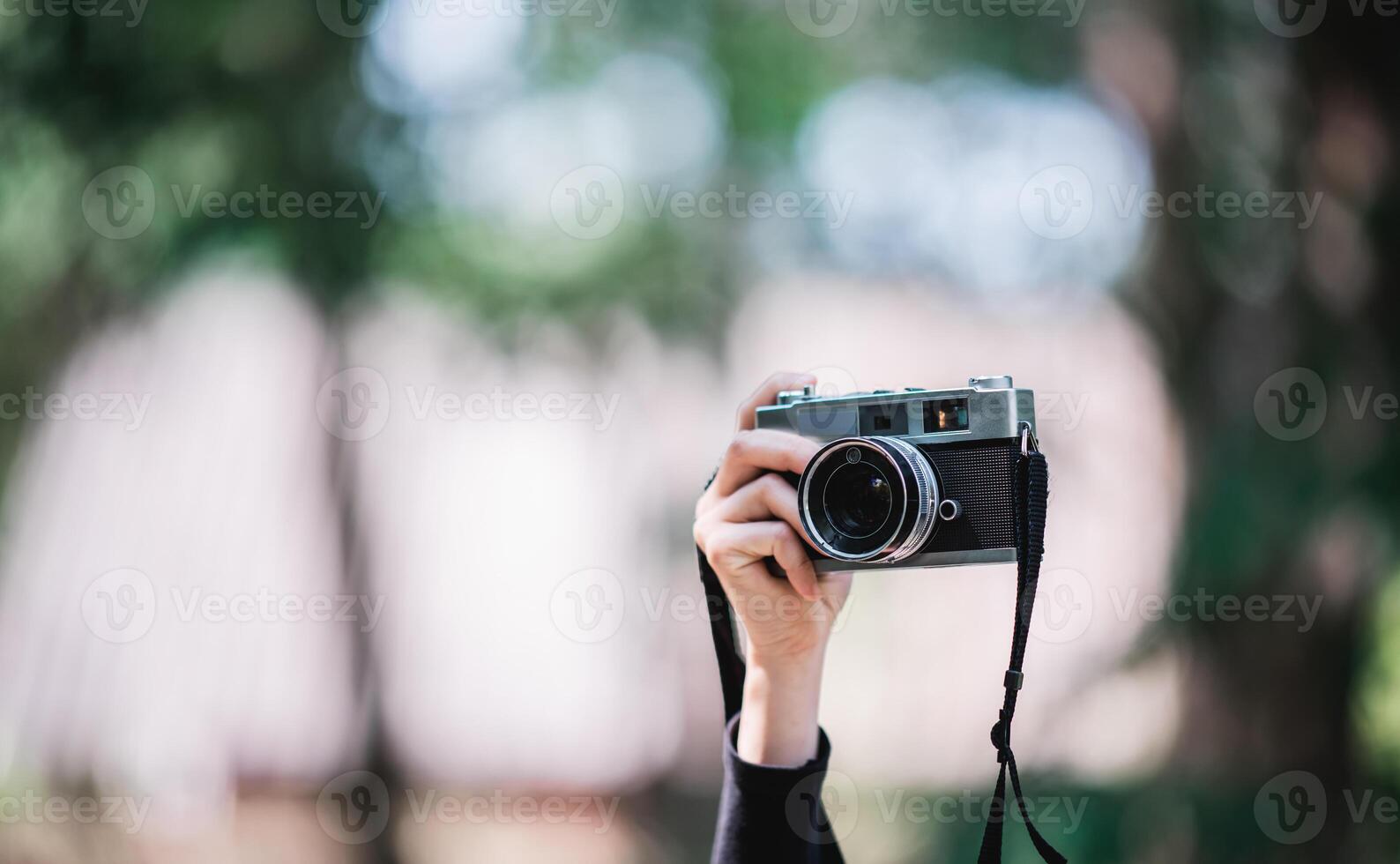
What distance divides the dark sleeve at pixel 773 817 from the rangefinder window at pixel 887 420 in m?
0.37

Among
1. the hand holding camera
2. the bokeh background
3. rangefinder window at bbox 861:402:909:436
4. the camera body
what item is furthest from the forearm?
the bokeh background

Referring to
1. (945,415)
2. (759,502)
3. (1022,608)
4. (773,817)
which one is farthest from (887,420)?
(773,817)

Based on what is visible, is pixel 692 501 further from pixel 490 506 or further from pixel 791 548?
pixel 791 548

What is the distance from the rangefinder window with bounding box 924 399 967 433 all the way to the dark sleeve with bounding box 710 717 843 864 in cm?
39

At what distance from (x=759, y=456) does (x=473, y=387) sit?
2.60 meters

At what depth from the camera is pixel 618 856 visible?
3859mm

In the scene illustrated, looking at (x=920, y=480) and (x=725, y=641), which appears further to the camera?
(x=725, y=641)

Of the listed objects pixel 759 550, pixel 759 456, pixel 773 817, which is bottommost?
pixel 773 817

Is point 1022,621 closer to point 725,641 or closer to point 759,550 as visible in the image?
point 759,550

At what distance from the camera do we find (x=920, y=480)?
3.87 feet

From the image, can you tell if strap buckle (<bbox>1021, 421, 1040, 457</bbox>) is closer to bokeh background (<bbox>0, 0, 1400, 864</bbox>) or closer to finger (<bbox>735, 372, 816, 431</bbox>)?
Answer: finger (<bbox>735, 372, 816, 431</bbox>)

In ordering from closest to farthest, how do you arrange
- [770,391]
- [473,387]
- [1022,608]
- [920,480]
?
[1022,608]
[920,480]
[770,391]
[473,387]

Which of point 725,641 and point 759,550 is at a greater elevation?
point 759,550

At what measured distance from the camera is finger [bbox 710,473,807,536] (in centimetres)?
123
